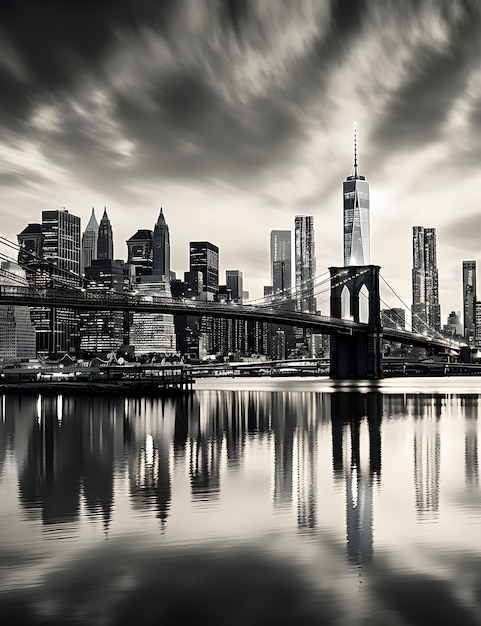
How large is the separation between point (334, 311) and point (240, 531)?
94.9 meters

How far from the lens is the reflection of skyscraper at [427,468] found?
16.5 m

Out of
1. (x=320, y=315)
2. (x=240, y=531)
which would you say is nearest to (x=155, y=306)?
(x=320, y=315)

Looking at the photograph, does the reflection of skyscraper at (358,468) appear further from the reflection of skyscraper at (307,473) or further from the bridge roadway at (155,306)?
the bridge roadway at (155,306)

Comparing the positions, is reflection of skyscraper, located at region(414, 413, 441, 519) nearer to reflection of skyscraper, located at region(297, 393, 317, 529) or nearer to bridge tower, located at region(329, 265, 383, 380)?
reflection of skyscraper, located at region(297, 393, 317, 529)

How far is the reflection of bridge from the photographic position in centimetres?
7469

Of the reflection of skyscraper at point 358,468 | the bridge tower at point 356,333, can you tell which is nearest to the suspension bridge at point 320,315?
the bridge tower at point 356,333

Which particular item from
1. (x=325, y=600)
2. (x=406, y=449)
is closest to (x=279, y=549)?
(x=325, y=600)

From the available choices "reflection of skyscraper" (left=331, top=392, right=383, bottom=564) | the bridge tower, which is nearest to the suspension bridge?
the bridge tower

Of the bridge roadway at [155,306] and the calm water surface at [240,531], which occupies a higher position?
the bridge roadway at [155,306]

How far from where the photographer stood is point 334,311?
108 meters

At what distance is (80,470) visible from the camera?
21641mm

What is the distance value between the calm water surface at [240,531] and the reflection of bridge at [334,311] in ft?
148

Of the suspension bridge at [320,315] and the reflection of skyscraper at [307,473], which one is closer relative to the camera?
the reflection of skyscraper at [307,473]

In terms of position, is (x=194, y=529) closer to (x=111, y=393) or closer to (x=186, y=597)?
(x=186, y=597)
